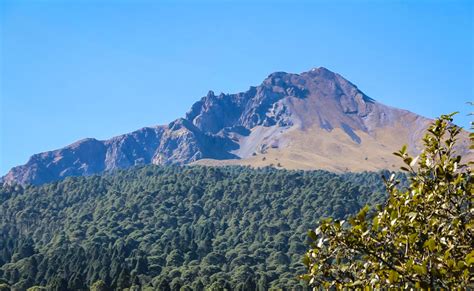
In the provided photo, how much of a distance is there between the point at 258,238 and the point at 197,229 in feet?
68.2

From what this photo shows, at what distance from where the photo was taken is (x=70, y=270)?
465 ft

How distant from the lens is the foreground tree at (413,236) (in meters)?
9.70

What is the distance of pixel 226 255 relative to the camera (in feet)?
530

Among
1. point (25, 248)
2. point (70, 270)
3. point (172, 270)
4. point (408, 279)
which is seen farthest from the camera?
point (25, 248)

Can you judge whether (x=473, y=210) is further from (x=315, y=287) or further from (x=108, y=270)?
(x=108, y=270)

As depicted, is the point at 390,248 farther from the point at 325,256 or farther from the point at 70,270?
the point at 70,270

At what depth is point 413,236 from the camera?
9688mm

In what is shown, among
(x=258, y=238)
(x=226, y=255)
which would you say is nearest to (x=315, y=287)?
(x=226, y=255)

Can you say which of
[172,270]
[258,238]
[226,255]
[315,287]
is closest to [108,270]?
[172,270]

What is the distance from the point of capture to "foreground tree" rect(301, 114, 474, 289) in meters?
9.70

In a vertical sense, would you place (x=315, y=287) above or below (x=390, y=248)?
below

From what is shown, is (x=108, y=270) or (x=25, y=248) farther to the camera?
(x=25, y=248)

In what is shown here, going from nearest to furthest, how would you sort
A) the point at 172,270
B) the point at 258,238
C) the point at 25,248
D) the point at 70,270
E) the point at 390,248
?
the point at 390,248, the point at 172,270, the point at 70,270, the point at 25,248, the point at 258,238

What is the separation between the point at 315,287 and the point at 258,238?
589ft
